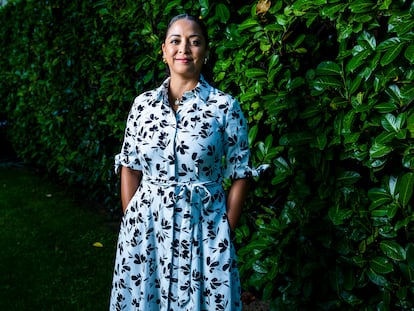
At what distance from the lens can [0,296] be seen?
4.04 meters

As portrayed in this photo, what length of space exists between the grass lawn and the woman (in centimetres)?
163

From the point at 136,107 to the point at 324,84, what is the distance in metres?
0.98

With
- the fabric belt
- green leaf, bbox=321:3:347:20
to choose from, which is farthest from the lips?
green leaf, bbox=321:3:347:20

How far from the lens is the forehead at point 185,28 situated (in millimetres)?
2367

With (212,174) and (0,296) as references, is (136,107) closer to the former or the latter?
(212,174)

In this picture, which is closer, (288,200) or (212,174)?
(212,174)

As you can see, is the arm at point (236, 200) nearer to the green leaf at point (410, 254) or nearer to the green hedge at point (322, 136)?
the green hedge at point (322, 136)

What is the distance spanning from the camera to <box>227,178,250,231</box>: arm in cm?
251

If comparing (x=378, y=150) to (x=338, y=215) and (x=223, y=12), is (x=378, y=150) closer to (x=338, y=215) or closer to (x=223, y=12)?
(x=338, y=215)

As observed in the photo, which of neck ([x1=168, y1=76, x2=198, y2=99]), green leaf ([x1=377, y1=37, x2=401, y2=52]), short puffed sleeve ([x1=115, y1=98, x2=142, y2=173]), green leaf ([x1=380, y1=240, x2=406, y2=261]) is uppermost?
green leaf ([x1=377, y1=37, x2=401, y2=52])

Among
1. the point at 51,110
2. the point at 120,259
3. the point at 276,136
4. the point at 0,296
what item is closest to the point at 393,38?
the point at 276,136

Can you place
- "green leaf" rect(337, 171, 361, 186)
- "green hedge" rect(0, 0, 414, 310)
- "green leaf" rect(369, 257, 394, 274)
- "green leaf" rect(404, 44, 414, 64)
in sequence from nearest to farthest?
"green leaf" rect(404, 44, 414, 64), "green hedge" rect(0, 0, 414, 310), "green leaf" rect(369, 257, 394, 274), "green leaf" rect(337, 171, 361, 186)

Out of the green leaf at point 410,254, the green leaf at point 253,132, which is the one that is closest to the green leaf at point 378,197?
the green leaf at point 410,254

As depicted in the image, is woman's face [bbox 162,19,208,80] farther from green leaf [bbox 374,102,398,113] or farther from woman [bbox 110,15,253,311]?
green leaf [bbox 374,102,398,113]
